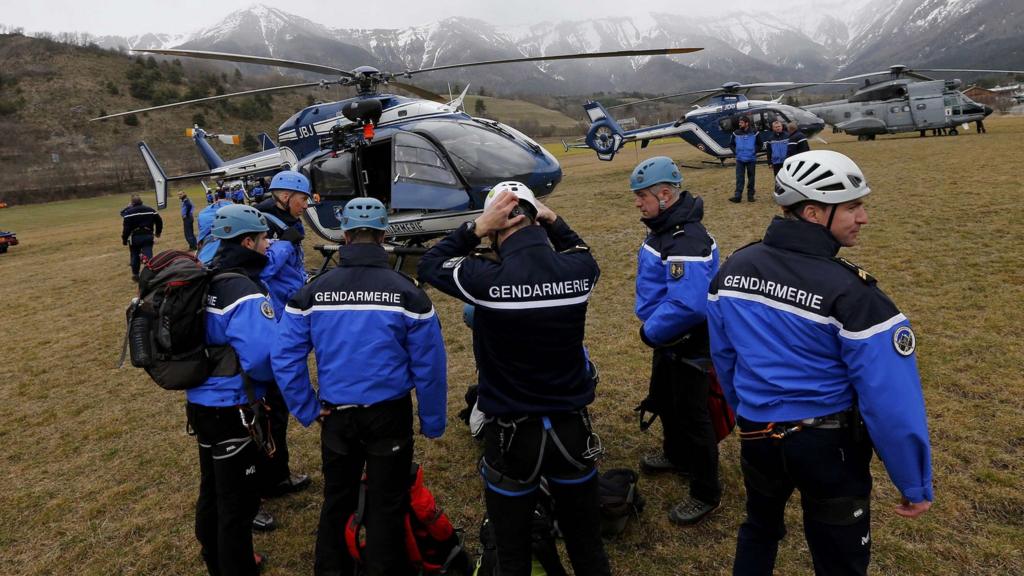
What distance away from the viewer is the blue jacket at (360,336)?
2.79 metres

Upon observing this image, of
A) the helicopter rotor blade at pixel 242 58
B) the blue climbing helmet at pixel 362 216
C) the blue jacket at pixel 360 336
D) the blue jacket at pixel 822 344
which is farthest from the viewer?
the helicopter rotor blade at pixel 242 58

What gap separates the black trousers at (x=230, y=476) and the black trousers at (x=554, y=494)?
4.82 ft

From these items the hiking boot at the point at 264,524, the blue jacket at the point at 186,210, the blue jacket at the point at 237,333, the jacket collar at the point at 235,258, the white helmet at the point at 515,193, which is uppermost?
the white helmet at the point at 515,193

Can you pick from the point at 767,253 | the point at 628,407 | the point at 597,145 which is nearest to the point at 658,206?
the point at 767,253

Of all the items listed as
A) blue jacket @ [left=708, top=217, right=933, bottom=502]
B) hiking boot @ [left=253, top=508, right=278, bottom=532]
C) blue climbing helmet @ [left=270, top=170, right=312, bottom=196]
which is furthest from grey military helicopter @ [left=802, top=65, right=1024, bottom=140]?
hiking boot @ [left=253, top=508, right=278, bottom=532]

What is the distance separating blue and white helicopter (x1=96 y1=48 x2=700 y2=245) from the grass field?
Answer: 5.48 feet

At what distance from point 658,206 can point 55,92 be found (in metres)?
82.2

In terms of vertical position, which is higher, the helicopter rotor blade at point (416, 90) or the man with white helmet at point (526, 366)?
the helicopter rotor blade at point (416, 90)

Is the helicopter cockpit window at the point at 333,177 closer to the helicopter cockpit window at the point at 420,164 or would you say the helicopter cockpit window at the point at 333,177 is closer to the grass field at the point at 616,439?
the helicopter cockpit window at the point at 420,164

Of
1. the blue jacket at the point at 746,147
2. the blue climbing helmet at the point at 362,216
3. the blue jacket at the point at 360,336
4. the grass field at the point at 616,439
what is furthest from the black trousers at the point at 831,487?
the blue jacket at the point at 746,147

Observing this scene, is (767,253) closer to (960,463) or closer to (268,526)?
(960,463)

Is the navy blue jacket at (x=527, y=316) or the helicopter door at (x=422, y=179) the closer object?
the navy blue jacket at (x=527, y=316)

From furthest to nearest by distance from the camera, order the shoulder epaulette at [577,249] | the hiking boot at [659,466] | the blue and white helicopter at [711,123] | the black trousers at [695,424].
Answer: the blue and white helicopter at [711,123] < the hiking boot at [659,466] < the black trousers at [695,424] < the shoulder epaulette at [577,249]

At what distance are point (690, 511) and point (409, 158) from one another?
6798 millimetres
